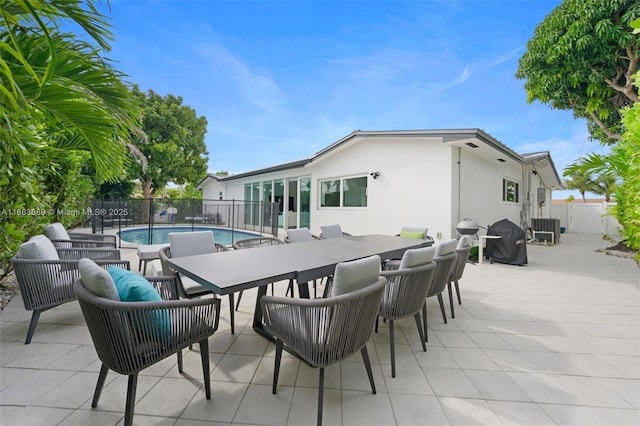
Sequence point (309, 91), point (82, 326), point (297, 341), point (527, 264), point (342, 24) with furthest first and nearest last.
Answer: point (309, 91) < point (342, 24) < point (527, 264) < point (82, 326) < point (297, 341)

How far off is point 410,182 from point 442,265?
4.81m

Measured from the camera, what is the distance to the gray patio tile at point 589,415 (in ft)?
5.34

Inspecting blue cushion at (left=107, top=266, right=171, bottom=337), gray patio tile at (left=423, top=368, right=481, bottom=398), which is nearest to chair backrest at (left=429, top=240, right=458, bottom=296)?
gray patio tile at (left=423, top=368, right=481, bottom=398)

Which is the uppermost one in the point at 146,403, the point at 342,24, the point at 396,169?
the point at 342,24

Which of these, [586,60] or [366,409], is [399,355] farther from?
[586,60]

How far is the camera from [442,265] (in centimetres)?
271

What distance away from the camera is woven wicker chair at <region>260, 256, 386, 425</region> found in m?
1.55

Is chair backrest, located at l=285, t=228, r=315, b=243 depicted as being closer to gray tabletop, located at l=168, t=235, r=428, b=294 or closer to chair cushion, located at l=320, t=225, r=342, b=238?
chair cushion, located at l=320, t=225, r=342, b=238

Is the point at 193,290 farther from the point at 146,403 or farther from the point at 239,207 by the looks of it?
the point at 239,207

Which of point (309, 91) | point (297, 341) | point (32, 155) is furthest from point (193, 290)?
point (309, 91)

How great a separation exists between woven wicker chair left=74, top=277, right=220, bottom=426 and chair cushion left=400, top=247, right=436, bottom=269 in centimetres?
153

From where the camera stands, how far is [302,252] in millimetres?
3014

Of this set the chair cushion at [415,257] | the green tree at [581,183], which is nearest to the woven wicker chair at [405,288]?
the chair cushion at [415,257]

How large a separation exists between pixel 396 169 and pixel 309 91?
6008 millimetres
